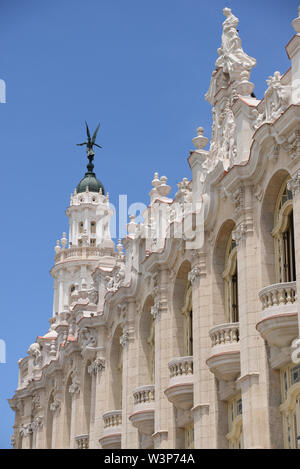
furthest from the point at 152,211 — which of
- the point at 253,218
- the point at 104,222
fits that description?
the point at 104,222

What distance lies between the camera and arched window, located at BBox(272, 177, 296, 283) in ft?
99.7

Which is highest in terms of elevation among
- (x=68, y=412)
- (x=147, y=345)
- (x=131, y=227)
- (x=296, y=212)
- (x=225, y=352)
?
(x=131, y=227)

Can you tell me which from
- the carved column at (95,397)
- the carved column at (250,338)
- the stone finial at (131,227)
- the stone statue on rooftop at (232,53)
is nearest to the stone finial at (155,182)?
the stone finial at (131,227)

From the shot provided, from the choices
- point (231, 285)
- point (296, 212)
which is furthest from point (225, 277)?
point (296, 212)

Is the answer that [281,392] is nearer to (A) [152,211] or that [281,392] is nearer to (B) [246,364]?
(B) [246,364]

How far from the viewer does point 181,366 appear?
35719 mm

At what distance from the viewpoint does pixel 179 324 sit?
38.3m

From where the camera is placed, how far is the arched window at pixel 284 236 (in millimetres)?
30375

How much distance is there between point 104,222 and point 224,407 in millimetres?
42044

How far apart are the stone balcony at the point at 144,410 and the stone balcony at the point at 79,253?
3133 centimetres

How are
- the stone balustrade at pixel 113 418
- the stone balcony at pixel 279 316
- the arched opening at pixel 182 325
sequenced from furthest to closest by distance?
the stone balustrade at pixel 113 418 < the arched opening at pixel 182 325 < the stone balcony at pixel 279 316

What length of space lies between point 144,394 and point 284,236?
39.2 feet

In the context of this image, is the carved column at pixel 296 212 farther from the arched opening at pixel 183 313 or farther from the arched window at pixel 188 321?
the arched window at pixel 188 321

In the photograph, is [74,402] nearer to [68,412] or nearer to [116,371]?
[68,412]
